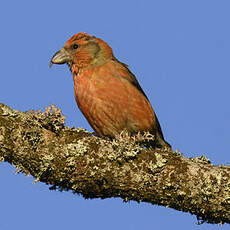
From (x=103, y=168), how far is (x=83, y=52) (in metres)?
3.38

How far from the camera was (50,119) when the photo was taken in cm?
425

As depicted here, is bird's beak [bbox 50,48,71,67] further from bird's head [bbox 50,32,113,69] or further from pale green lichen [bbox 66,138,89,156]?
pale green lichen [bbox 66,138,89,156]

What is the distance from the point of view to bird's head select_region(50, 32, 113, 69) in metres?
6.90

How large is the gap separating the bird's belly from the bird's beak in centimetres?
70

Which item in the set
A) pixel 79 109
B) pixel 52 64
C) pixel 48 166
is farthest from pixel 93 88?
pixel 48 166

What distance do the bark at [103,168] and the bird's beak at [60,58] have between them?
9.24 ft

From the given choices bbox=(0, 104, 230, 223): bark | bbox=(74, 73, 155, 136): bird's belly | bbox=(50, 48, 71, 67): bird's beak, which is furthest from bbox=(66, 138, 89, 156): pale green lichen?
bbox=(50, 48, 71, 67): bird's beak

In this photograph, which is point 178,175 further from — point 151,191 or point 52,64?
point 52,64

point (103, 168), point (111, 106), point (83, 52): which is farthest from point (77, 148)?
point (83, 52)

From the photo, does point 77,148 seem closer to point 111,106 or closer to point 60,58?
point 111,106

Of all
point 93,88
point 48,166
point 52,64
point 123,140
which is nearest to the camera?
point 48,166

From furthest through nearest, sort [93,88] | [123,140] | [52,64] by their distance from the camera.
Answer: [52,64] → [93,88] → [123,140]

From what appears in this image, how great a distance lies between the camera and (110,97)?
6254 millimetres

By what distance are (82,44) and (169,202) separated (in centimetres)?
386
